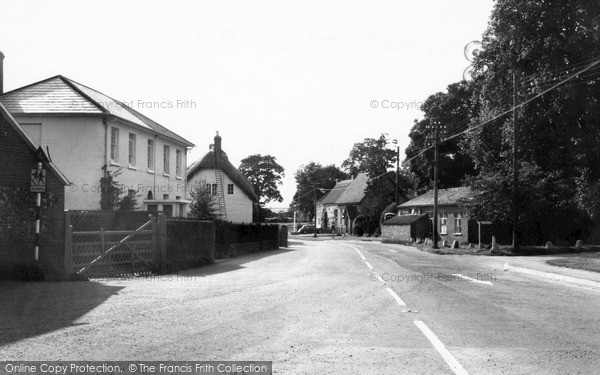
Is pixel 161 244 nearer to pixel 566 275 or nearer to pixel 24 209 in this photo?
pixel 24 209

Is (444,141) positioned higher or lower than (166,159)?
higher

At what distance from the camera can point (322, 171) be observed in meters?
134

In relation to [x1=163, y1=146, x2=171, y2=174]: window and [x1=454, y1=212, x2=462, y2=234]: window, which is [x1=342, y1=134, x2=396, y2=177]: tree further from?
[x1=163, y1=146, x2=171, y2=174]: window

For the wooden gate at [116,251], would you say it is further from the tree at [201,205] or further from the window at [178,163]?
the window at [178,163]

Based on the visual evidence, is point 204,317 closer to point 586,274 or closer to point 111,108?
point 586,274

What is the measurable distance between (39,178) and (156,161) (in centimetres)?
2136

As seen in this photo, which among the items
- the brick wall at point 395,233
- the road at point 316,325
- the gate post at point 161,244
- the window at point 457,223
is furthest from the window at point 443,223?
the road at point 316,325

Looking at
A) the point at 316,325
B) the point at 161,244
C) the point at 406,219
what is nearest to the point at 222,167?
the point at 406,219

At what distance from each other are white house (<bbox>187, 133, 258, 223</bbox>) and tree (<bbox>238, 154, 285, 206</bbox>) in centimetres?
4533

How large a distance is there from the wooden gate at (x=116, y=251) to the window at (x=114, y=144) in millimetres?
12800

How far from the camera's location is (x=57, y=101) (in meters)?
31.0

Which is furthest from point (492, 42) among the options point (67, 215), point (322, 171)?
point (322, 171)

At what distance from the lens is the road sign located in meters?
15.9

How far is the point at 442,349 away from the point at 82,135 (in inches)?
1019
